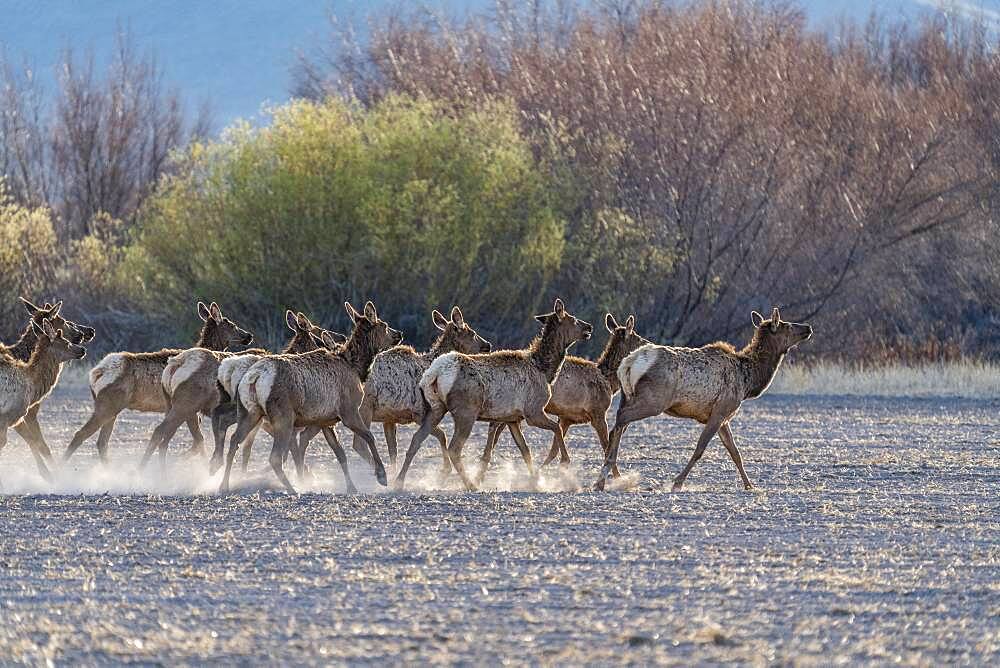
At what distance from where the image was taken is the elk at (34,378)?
52.4ft

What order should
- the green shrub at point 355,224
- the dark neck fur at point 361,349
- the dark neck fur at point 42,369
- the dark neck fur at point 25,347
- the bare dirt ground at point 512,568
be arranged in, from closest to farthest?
the bare dirt ground at point 512,568 < the dark neck fur at point 361,349 < the dark neck fur at point 42,369 < the dark neck fur at point 25,347 < the green shrub at point 355,224

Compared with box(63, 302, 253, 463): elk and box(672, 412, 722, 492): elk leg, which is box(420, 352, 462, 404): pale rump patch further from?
box(63, 302, 253, 463): elk

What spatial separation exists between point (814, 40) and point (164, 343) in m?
23.0

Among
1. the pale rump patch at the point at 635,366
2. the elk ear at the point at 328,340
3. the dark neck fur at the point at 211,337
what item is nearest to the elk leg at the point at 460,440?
the pale rump patch at the point at 635,366

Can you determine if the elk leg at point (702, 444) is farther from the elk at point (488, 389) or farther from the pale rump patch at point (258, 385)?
the pale rump patch at point (258, 385)

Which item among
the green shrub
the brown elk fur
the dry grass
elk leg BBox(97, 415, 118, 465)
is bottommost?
the dry grass

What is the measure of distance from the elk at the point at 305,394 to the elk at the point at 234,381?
16 centimetres

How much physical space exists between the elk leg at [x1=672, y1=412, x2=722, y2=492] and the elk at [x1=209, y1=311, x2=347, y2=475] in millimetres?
3714

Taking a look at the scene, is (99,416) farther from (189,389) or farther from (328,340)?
(328,340)

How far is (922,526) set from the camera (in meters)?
12.6

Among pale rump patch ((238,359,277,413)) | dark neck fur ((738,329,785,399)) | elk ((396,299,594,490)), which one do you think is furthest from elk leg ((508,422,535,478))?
pale rump patch ((238,359,277,413))

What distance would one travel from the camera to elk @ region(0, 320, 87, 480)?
15961 mm

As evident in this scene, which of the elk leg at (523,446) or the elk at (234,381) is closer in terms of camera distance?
the elk at (234,381)

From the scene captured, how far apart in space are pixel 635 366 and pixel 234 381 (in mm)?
3439
